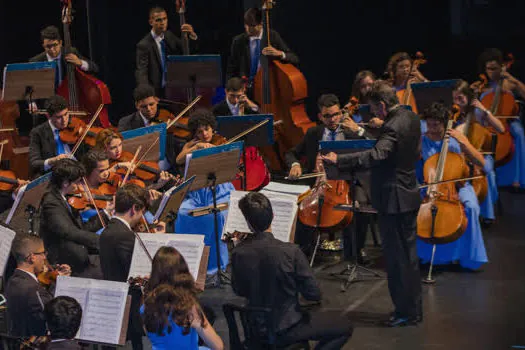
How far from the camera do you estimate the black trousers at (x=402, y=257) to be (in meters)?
6.02

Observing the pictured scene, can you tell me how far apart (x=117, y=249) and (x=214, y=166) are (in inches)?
58.9

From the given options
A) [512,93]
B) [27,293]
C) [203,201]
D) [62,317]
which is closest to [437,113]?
[203,201]

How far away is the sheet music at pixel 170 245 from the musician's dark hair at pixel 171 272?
568mm

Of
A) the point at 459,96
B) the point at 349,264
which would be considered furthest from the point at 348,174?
the point at 459,96

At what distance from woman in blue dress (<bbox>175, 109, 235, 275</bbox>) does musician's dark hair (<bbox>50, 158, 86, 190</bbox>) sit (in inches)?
52.2

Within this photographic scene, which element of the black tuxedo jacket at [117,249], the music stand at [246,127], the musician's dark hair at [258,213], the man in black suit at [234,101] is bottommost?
the black tuxedo jacket at [117,249]

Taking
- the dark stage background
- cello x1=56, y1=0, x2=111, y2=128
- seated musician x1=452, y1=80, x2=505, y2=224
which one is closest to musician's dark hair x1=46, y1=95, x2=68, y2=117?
cello x1=56, y1=0, x2=111, y2=128

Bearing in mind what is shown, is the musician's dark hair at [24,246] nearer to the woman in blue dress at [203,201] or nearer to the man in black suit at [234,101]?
the woman in blue dress at [203,201]

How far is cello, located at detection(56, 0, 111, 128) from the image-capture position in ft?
27.8

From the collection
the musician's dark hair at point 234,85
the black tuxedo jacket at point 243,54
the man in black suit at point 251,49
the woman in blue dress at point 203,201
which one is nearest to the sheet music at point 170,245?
the woman in blue dress at point 203,201

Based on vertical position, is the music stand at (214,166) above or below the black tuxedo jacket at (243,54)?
below

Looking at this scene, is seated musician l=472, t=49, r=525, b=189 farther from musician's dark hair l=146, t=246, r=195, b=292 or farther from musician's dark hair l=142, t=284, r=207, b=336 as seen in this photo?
musician's dark hair l=142, t=284, r=207, b=336

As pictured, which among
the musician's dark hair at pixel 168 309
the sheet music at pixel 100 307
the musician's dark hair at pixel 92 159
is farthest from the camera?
the musician's dark hair at pixel 92 159

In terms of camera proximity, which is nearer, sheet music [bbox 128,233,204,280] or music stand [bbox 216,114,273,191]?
sheet music [bbox 128,233,204,280]
